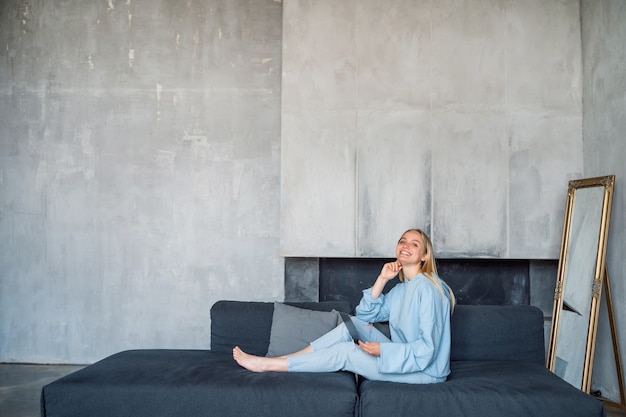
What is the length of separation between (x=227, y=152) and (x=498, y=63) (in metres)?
2.62

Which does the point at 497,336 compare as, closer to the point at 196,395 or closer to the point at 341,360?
the point at 341,360

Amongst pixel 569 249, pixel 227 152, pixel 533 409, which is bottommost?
pixel 533 409

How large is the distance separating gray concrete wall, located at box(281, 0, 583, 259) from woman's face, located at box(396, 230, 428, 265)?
148 centimetres

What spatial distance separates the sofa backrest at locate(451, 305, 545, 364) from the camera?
367 centimetres

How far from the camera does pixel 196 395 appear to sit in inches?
118

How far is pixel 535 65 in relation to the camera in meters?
5.09

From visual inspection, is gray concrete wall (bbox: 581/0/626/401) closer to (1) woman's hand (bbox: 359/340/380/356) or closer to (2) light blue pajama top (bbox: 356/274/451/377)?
(2) light blue pajama top (bbox: 356/274/451/377)

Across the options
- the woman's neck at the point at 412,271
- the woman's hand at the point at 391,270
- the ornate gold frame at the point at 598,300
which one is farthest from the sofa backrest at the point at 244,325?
the ornate gold frame at the point at 598,300

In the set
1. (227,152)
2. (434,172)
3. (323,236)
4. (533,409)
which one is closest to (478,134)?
(434,172)

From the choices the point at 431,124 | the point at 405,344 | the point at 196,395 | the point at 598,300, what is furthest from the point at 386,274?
the point at 431,124

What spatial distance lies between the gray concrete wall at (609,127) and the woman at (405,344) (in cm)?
173

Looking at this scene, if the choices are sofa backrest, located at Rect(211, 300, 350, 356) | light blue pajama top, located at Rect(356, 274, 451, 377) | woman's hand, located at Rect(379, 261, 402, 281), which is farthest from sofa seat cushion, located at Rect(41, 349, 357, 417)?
woman's hand, located at Rect(379, 261, 402, 281)

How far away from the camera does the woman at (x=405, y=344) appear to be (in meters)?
3.17

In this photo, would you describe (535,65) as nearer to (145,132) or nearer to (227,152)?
(227,152)
